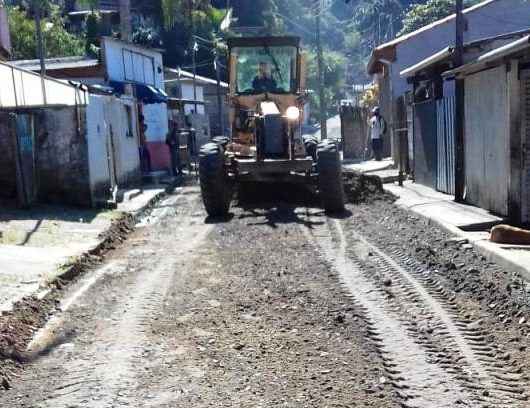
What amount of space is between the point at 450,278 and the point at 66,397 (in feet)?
15.2

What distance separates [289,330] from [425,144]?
11.1 m

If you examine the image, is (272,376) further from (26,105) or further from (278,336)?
(26,105)

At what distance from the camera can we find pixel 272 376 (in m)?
5.15

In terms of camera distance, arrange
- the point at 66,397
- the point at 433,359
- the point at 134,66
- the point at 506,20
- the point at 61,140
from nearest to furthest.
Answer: the point at 66,397, the point at 433,359, the point at 61,140, the point at 506,20, the point at 134,66

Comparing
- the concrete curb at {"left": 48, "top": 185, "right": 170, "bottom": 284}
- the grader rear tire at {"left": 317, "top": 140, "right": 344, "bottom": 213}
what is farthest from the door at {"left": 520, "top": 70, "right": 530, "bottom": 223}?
the concrete curb at {"left": 48, "top": 185, "right": 170, "bottom": 284}

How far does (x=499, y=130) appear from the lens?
11242 millimetres

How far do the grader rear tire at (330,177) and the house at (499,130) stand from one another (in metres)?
2.30

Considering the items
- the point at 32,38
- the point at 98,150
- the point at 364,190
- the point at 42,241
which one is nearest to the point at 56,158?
the point at 98,150

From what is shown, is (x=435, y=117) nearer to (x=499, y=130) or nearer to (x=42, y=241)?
(x=499, y=130)

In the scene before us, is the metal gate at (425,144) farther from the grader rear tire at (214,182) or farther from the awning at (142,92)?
the awning at (142,92)

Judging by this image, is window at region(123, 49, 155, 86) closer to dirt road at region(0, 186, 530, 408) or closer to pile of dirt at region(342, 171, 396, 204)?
pile of dirt at region(342, 171, 396, 204)

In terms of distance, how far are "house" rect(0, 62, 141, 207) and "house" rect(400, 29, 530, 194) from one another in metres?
7.02

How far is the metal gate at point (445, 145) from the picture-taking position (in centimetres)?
1441

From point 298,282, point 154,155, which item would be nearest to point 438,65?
point 298,282
